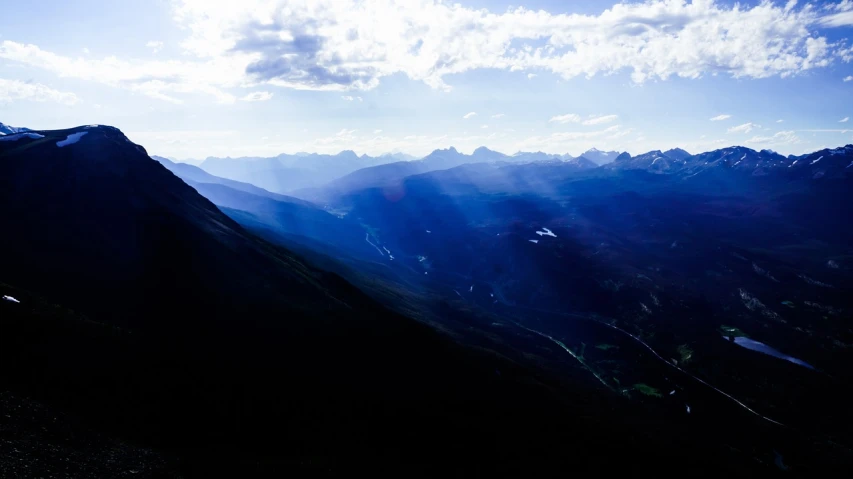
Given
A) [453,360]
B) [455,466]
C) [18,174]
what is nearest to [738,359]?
[453,360]

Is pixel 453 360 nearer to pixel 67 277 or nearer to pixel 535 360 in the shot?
pixel 535 360

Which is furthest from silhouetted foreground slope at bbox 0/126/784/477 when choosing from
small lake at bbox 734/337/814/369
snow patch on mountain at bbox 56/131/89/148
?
small lake at bbox 734/337/814/369

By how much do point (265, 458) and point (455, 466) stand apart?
31.3 meters

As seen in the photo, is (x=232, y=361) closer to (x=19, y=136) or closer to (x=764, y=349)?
(x=19, y=136)

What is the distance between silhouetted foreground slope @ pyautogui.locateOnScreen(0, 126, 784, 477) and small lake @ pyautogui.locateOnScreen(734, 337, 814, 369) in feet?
267

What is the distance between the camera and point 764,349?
18388 cm

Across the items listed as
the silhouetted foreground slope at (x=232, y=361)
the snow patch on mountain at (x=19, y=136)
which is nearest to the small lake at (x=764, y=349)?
the silhouetted foreground slope at (x=232, y=361)

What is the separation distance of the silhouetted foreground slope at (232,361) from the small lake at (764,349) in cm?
8147

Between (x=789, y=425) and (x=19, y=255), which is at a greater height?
(x=19, y=255)

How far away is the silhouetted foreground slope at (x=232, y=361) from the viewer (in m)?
60.0

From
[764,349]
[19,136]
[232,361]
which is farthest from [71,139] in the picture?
[764,349]

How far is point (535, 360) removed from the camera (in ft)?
530

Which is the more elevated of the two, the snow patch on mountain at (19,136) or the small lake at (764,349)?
the snow patch on mountain at (19,136)

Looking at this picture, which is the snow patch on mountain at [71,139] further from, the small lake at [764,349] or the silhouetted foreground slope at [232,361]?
the small lake at [764,349]
